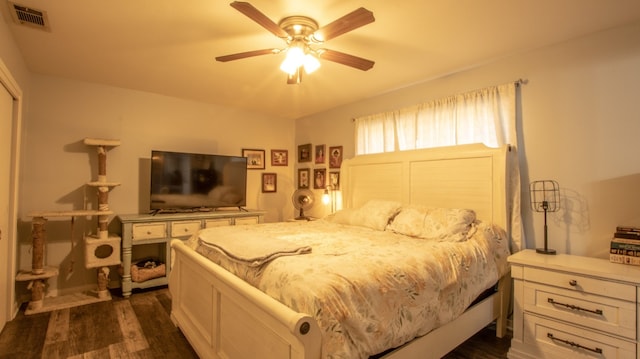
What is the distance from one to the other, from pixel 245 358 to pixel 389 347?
2.44 feet

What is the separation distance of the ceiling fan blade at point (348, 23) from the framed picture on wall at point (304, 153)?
121 inches

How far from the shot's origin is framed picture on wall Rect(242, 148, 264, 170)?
4918 mm

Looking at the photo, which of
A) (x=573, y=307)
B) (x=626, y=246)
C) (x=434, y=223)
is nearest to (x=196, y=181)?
(x=434, y=223)

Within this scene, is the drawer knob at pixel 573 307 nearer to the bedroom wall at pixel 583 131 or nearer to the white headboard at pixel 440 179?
the bedroom wall at pixel 583 131

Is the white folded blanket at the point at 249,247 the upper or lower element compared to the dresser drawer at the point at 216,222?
upper

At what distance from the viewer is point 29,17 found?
2.22m

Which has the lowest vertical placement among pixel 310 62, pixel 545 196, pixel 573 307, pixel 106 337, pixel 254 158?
pixel 106 337

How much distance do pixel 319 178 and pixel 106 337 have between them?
3255 mm

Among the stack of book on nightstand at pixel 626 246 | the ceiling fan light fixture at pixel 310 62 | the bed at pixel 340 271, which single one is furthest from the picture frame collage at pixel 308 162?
the stack of book on nightstand at pixel 626 246

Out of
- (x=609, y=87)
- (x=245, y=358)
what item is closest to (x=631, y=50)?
(x=609, y=87)

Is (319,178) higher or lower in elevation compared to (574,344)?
higher

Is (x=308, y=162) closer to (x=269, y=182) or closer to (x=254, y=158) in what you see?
(x=269, y=182)

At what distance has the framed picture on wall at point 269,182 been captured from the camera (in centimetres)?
511

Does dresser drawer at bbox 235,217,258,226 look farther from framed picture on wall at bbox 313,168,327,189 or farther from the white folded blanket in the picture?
the white folded blanket
